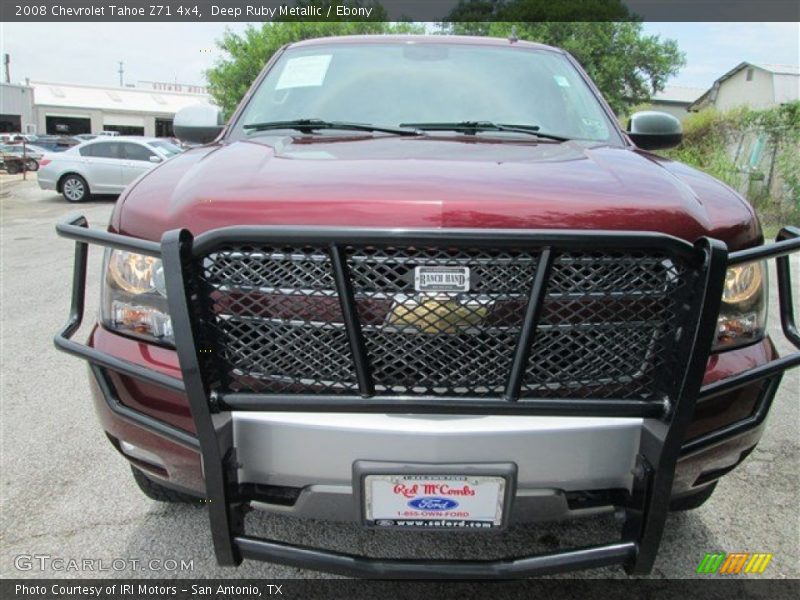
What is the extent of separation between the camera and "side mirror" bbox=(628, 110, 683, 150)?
322 centimetres

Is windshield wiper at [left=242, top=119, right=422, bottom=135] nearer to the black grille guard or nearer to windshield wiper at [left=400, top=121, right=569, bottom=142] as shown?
windshield wiper at [left=400, top=121, right=569, bottom=142]

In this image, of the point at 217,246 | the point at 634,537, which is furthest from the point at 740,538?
the point at 217,246

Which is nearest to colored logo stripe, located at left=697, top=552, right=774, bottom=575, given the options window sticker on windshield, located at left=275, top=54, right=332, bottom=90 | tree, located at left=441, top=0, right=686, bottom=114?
window sticker on windshield, located at left=275, top=54, right=332, bottom=90

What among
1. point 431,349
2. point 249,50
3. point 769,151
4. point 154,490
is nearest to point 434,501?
point 431,349

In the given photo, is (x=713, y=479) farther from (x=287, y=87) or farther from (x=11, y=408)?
(x=11, y=408)

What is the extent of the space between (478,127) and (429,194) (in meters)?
1.11

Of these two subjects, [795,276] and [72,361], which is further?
[795,276]

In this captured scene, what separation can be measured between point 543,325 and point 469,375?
0.71 feet

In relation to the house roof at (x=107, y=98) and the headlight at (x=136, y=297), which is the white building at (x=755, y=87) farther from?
the house roof at (x=107, y=98)

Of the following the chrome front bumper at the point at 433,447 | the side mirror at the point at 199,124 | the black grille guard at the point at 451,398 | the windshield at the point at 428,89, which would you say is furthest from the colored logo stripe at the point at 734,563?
the side mirror at the point at 199,124

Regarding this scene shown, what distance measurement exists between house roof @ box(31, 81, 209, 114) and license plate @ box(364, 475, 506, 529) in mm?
56766

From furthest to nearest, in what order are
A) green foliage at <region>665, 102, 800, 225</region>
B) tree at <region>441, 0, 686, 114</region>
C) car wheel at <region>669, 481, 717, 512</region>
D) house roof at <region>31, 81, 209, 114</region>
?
house roof at <region>31, 81, 209, 114</region> → tree at <region>441, 0, 686, 114</region> → green foliage at <region>665, 102, 800, 225</region> → car wheel at <region>669, 481, 717, 512</region>

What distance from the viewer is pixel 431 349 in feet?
5.18

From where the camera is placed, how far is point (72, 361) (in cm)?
434
